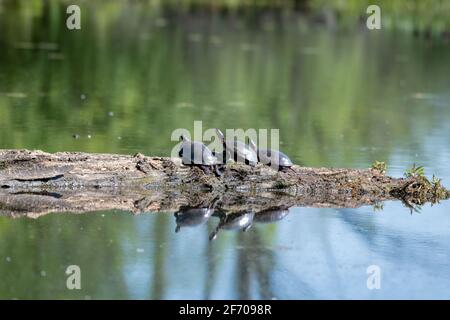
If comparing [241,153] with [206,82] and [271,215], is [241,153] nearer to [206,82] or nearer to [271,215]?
[271,215]

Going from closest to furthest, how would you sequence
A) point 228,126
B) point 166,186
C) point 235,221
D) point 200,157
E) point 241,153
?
point 235,221 → point 200,157 → point 166,186 → point 241,153 → point 228,126

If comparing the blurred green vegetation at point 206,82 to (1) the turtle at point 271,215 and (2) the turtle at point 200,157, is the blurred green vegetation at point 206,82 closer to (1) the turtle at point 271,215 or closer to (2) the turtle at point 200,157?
(2) the turtle at point 200,157

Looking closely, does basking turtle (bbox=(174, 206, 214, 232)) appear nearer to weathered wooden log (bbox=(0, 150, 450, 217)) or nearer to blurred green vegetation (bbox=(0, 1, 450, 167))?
weathered wooden log (bbox=(0, 150, 450, 217))

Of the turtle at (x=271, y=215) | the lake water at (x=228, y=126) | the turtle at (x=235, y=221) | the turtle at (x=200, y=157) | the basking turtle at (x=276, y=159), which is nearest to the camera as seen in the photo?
the lake water at (x=228, y=126)

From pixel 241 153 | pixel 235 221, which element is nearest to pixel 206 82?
pixel 241 153

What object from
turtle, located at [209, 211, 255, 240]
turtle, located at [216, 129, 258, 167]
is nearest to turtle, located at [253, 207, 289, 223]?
turtle, located at [209, 211, 255, 240]

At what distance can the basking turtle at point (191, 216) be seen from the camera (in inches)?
281

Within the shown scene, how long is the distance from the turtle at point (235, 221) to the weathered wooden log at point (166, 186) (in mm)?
98

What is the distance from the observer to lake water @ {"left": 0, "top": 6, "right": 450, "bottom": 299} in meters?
6.09

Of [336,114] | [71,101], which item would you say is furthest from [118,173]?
[336,114]

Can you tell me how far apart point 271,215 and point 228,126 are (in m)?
3.52

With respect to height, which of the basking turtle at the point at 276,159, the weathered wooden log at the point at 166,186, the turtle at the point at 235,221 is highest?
the basking turtle at the point at 276,159

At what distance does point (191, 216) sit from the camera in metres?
7.29

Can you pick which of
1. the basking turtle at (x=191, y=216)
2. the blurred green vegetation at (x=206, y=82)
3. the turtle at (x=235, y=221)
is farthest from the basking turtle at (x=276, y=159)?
the blurred green vegetation at (x=206, y=82)
